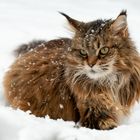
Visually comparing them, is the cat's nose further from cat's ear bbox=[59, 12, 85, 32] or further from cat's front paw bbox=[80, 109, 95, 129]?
cat's front paw bbox=[80, 109, 95, 129]

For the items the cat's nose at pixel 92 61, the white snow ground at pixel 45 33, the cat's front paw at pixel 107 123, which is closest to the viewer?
the white snow ground at pixel 45 33

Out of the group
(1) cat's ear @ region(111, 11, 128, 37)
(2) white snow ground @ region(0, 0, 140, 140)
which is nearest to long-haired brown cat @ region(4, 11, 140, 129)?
(1) cat's ear @ region(111, 11, 128, 37)

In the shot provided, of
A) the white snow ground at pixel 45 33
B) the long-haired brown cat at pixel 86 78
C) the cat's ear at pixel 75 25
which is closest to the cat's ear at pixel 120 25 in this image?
the long-haired brown cat at pixel 86 78

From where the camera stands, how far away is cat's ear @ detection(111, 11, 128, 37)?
15.8ft

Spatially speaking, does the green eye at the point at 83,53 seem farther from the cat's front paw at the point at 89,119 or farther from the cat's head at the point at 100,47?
the cat's front paw at the point at 89,119

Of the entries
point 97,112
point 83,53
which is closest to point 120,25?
point 83,53

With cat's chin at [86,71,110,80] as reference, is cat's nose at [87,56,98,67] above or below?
above

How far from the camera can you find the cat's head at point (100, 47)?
476 cm

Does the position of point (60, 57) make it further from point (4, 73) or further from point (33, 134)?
point (33, 134)

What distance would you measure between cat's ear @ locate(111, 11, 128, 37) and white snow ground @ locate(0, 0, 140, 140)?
1.60 feet

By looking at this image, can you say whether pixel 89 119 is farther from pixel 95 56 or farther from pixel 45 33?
pixel 45 33

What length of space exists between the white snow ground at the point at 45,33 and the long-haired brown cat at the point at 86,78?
23 cm

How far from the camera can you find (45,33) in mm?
8039

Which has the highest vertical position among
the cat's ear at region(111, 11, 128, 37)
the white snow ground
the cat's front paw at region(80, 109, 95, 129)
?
the cat's ear at region(111, 11, 128, 37)
